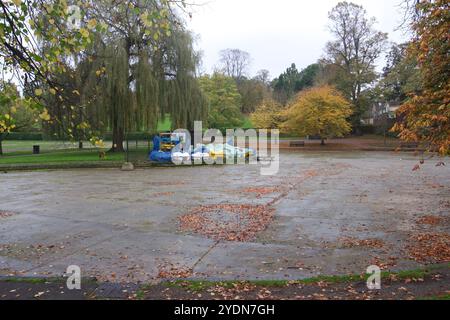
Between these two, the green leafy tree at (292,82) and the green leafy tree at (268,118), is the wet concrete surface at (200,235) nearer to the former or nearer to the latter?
the green leafy tree at (268,118)

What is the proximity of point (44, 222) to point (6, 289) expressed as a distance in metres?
4.44

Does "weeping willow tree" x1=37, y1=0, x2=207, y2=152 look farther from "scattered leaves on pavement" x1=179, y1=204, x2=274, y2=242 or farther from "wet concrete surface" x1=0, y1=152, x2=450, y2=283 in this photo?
"scattered leaves on pavement" x1=179, y1=204, x2=274, y2=242

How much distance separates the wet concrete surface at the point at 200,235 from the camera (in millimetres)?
5738

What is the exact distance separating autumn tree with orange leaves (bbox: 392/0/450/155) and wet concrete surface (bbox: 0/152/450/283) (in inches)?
76.6

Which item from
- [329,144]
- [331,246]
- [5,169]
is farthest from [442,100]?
[329,144]

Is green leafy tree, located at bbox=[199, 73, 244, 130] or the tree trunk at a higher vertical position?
green leafy tree, located at bbox=[199, 73, 244, 130]

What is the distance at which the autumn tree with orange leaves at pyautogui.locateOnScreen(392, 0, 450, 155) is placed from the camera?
582 centimetres

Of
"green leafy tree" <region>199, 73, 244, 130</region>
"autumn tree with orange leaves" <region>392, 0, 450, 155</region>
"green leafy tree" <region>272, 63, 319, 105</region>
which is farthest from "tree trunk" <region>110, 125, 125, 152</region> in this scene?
"green leafy tree" <region>272, 63, 319, 105</region>

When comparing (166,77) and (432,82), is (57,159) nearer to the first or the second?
(166,77)

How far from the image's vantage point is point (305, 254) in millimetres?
6250

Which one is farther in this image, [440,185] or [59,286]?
[440,185]

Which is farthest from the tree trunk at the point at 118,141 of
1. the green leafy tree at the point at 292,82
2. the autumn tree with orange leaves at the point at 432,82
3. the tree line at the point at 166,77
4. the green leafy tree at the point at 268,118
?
the green leafy tree at the point at 292,82
